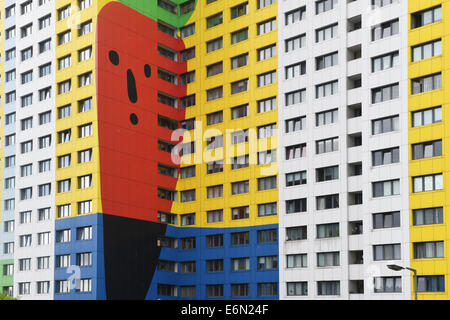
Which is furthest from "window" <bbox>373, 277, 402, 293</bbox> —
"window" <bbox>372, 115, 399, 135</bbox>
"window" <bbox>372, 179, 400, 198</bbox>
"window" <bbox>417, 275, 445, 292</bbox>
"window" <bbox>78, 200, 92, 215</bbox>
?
"window" <bbox>78, 200, 92, 215</bbox>

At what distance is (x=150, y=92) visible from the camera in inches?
3359

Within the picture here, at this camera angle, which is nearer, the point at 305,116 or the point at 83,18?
the point at 305,116

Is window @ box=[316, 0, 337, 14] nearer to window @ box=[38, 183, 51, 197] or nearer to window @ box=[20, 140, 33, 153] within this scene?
window @ box=[38, 183, 51, 197]

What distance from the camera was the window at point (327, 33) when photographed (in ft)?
240

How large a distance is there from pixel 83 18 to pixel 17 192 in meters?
24.4

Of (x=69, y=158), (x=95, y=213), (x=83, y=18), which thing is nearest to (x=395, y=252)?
(x=95, y=213)

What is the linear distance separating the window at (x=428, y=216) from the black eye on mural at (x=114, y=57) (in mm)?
39756

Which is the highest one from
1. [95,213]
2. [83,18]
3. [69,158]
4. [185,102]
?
[83,18]

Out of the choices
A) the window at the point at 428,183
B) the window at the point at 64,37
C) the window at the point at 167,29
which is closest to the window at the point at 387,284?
the window at the point at 428,183

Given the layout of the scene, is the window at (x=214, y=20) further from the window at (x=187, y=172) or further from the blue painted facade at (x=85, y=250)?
the blue painted facade at (x=85, y=250)

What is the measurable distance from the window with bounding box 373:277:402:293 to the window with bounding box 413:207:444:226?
18.8 feet

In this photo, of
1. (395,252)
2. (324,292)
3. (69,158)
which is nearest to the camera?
(395,252)

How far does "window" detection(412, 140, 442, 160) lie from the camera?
6306 cm
